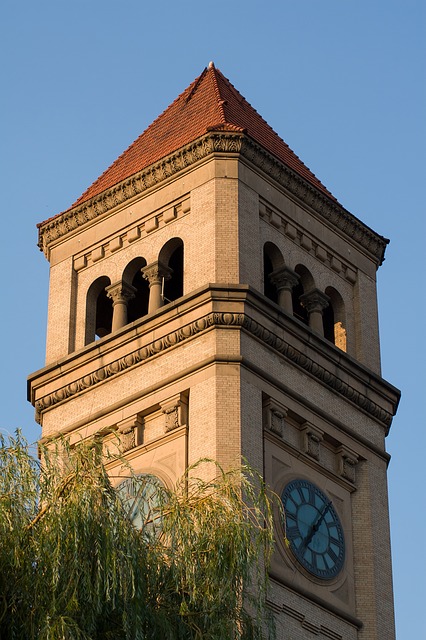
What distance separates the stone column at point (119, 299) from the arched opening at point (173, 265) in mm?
790

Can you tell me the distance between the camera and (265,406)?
3466cm

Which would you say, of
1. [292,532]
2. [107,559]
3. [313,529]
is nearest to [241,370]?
[292,532]

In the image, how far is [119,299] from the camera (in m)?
38.0

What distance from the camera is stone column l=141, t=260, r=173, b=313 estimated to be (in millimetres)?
36906

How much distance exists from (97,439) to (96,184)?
1665cm

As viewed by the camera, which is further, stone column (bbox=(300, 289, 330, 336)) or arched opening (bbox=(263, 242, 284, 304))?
stone column (bbox=(300, 289, 330, 336))

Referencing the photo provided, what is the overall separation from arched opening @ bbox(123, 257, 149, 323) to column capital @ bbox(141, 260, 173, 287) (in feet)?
2.37

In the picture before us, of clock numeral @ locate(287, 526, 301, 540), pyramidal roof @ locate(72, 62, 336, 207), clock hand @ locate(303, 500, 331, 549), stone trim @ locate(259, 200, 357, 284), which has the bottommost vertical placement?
clock numeral @ locate(287, 526, 301, 540)

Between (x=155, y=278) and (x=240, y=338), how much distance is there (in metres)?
3.37

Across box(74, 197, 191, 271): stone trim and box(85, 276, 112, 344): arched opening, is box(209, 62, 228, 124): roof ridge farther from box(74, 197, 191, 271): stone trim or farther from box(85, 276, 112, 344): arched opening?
box(85, 276, 112, 344): arched opening

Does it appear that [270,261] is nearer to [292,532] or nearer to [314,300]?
[314,300]

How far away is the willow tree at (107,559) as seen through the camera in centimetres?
2189

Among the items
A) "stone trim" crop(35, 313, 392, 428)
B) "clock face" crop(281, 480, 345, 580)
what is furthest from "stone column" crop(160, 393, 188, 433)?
"clock face" crop(281, 480, 345, 580)

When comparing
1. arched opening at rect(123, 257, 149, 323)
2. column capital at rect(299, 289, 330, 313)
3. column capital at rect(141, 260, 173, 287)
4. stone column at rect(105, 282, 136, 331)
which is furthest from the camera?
arched opening at rect(123, 257, 149, 323)
